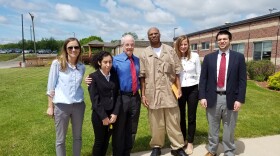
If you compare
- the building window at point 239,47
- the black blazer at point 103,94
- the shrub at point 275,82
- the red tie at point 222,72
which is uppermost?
the building window at point 239,47

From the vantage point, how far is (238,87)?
408cm

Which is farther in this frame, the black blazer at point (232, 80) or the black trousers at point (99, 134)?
the black blazer at point (232, 80)

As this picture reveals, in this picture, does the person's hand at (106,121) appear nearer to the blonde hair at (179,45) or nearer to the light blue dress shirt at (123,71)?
the light blue dress shirt at (123,71)

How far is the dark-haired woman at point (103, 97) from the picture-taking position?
3.50 m

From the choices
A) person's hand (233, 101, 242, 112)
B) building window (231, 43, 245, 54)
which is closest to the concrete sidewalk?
person's hand (233, 101, 242, 112)

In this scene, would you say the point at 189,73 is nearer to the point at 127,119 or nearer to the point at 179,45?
the point at 179,45

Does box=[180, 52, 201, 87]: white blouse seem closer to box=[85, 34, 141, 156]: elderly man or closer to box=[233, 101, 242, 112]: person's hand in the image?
box=[233, 101, 242, 112]: person's hand

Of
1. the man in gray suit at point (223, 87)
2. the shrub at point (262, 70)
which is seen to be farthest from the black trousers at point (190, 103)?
the shrub at point (262, 70)

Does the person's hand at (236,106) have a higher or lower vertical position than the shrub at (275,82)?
higher

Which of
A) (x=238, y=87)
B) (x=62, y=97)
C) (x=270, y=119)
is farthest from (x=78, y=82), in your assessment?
(x=270, y=119)

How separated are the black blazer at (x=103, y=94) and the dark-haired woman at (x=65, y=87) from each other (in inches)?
9.3

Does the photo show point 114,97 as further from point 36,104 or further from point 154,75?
point 36,104

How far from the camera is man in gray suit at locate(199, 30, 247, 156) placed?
4.03m

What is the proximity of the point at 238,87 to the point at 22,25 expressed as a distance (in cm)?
4309
